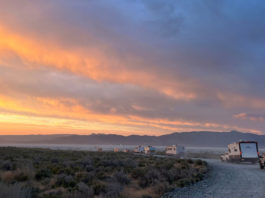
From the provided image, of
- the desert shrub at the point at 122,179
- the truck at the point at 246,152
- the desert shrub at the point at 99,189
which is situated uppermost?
the truck at the point at 246,152

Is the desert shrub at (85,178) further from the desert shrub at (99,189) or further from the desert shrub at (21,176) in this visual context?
the desert shrub at (21,176)

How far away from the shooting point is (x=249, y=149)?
3080cm

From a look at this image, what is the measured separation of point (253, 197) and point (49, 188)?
32.3 ft

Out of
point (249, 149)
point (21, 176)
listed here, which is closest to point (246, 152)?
point (249, 149)

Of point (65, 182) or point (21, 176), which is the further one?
point (21, 176)

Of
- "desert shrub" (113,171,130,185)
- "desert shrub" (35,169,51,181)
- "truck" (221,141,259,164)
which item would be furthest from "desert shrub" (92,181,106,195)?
"truck" (221,141,259,164)

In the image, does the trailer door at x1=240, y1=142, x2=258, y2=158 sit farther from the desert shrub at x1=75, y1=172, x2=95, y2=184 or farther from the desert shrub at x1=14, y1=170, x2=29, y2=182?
the desert shrub at x1=14, y1=170, x2=29, y2=182

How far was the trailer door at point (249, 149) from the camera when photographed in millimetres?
30406

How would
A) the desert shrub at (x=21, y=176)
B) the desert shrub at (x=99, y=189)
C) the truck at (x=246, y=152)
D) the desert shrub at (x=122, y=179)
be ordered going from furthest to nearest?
the truck at (x=246, y=152), the desert shrub at (x=122, y=179), the desert shrub at (x=21, y=176), the desert shrub at (x=99, y=189)

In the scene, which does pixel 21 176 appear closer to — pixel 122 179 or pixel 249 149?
pixel 122 179

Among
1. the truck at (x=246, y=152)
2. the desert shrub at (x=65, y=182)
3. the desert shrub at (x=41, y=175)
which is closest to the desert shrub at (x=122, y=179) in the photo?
the desert shrub at (x=65, y=182)

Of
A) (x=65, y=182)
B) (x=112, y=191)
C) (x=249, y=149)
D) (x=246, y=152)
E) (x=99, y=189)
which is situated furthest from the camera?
(x=249, y=149)

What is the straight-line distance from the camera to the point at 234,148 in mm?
32344

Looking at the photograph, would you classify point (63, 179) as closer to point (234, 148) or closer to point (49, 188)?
point (49, 188)
